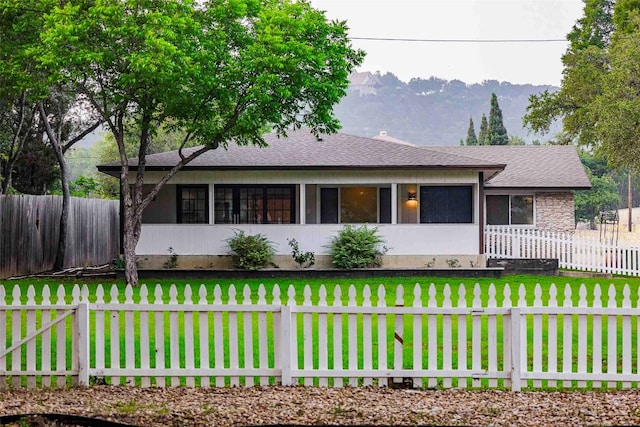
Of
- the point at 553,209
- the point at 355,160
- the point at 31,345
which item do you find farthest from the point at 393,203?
the point at 31,345

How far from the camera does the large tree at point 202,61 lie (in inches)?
627

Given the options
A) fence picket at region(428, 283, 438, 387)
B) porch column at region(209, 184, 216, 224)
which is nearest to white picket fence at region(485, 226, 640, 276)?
porch column at region(209, 184, 216, 224)

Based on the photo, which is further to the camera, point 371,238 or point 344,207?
point 344,207

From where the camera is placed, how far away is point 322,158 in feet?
68.8

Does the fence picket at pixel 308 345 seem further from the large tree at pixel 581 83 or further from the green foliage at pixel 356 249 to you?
the large tree at pixel 581 83

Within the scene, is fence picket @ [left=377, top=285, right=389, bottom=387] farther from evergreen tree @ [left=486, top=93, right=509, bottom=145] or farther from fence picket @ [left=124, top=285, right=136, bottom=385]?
evergreen tree @ [left=486, top=93, right=509, bottom=145]

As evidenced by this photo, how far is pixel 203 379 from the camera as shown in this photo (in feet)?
24.6

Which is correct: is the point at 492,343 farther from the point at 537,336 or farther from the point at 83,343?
the point at 83,343

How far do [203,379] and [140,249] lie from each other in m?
13.5

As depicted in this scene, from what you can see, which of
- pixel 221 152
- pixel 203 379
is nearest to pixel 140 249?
pixel 221 152

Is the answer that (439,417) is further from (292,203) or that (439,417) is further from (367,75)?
(367,75)

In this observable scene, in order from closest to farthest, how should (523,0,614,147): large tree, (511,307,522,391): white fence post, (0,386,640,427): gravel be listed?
1. (0,386,640,427): gravel
2. (511,307,522,391): white fence post
3. (523,0,614,147): large tree

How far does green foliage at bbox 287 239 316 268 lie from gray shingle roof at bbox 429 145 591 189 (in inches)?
282

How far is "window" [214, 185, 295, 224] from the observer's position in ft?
68.8
